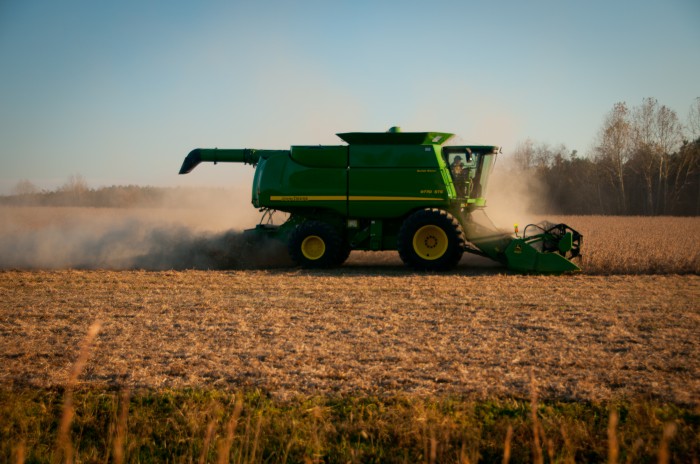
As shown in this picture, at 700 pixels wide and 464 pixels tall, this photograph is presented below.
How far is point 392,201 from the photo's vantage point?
1270cm

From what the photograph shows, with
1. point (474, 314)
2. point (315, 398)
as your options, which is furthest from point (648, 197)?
point (315, 398)

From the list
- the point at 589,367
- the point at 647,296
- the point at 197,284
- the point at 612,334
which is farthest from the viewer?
the point at 197,284

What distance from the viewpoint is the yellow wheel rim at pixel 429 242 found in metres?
12.3

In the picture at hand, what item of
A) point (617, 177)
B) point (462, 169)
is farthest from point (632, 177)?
point (462, 169)

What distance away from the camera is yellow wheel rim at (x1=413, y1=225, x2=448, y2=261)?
12258 millimetres

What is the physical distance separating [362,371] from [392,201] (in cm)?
780

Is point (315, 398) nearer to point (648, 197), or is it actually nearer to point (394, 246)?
point (394, 246)

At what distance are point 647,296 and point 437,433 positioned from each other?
6547mm

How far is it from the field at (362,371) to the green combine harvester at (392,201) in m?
2.13

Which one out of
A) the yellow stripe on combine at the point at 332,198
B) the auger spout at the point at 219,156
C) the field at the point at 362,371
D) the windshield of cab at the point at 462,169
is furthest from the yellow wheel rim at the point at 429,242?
the auger spout at the point at 219,156

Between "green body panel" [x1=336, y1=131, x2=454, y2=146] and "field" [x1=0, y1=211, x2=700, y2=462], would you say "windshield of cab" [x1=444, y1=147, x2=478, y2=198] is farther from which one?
"field" [x1=0, y1=211, x2=700, y2=462]

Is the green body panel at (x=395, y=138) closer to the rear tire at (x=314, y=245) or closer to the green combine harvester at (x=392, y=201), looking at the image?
the green combine harvester at (x=392, y=201)

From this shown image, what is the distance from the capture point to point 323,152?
13.0 meters

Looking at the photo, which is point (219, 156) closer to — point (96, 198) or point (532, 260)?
point (532, 260)
